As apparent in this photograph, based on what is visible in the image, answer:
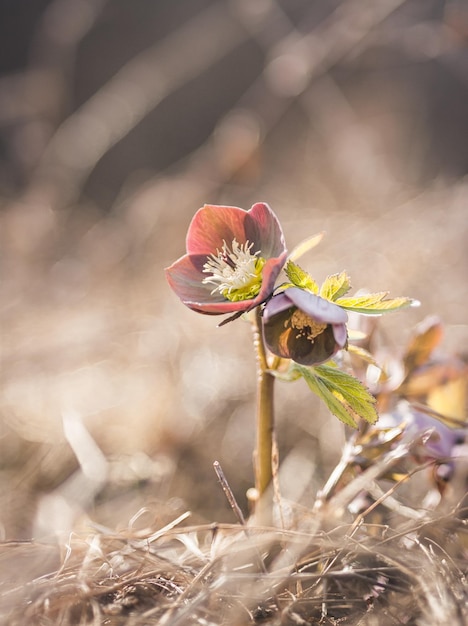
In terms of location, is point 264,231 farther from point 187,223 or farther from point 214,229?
point 187,223

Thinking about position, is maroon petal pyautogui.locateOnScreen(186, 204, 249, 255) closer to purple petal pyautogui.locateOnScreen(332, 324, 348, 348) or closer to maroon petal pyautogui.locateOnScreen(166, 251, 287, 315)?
maroon petal pyautogui.locateOnScreen(166, 251, 287, 315)

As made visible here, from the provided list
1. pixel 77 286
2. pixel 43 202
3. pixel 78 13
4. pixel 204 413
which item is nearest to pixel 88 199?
pixel 43 202

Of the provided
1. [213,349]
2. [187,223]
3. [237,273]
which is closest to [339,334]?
[237,273]

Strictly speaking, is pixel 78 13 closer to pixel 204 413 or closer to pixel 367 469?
pixel 204 413

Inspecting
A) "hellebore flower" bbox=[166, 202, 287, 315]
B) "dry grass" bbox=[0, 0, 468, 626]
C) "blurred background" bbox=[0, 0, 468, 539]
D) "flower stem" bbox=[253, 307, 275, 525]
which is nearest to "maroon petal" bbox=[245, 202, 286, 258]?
"hellebore flower" bbox=[166, 202, 287, 315]

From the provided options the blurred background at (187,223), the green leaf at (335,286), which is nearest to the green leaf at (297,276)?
the green leaf at (335,286)

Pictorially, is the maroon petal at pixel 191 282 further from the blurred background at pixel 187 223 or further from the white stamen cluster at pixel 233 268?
the blurred background at pixel 187 223

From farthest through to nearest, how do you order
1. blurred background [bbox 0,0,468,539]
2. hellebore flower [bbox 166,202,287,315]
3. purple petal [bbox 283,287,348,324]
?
blurred background [bbox 0,0,468,539], hellebore flower [bbox 166,202,287,315], purple petal [bbox 283,287,348,324]
